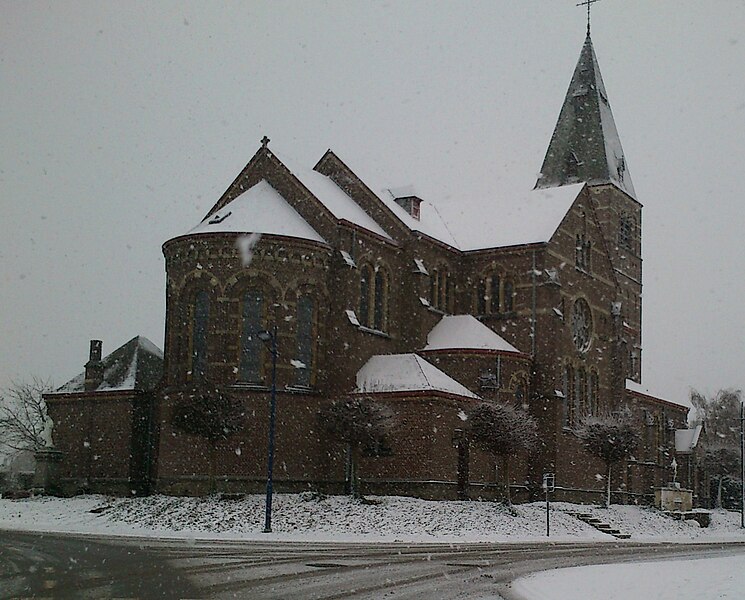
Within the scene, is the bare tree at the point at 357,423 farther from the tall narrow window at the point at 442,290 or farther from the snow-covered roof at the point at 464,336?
the tall narrow window at the point at 442,290

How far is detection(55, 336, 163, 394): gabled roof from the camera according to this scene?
47.4m

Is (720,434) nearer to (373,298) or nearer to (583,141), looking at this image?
(583,141)

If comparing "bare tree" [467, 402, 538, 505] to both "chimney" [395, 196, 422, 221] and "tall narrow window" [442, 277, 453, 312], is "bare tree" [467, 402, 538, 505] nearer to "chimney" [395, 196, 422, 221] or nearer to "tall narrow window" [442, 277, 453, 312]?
"tall narrow window" [442, 277, 453, 312]

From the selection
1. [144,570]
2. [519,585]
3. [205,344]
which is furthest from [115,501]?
[519,585]

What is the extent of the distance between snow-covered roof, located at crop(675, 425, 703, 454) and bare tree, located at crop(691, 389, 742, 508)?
214cm

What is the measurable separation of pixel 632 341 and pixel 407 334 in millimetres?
29955

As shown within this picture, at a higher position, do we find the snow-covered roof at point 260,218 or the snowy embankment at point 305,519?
the snow-covered roof at point 260,218

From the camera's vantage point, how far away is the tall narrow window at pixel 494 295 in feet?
167

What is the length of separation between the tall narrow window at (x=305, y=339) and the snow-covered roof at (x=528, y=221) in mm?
11998

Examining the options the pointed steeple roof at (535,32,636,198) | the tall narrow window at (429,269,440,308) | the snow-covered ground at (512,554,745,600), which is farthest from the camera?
the pointed steeple roof at (535,32,636,198)

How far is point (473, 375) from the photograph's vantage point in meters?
46.0

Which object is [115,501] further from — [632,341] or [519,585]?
[632,341]

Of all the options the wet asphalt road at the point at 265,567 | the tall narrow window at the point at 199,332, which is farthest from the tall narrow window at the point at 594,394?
the wet asphalt road at the point at 265,567

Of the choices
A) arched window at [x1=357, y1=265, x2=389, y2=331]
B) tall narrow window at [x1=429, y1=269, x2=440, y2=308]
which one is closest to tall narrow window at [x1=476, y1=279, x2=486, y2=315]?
tall narrow window at [x1=429, y1=269, x2=440, y2=308]
